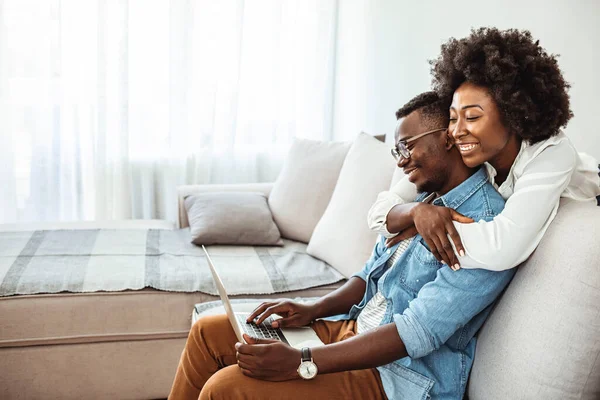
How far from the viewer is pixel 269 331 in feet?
5.43

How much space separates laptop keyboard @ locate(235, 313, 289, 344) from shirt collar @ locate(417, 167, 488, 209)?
513 mm

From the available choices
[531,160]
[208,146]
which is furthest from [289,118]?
[531,160]

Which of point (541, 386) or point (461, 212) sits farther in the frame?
point (461, 212)

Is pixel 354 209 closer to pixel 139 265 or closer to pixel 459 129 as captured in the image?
pixel 139 265

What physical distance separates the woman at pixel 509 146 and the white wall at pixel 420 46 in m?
0.62

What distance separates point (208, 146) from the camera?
3.73 meters

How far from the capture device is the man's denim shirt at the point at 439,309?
1.37 metres

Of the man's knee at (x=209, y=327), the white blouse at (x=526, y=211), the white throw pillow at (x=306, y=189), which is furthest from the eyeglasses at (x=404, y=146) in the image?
the white throw pillow at (x=306, y=189)

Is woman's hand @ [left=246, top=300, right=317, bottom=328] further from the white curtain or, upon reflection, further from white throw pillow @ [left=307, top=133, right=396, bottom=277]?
the white curtain

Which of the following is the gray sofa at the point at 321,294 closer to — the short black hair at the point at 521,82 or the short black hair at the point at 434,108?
the short black hair at the point at 521,82

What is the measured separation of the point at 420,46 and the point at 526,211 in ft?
6.27

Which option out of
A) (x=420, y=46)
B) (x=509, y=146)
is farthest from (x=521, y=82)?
(x=420, y=46)

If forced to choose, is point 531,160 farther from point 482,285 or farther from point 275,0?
point 275,0

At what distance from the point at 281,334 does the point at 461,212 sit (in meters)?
0.53
